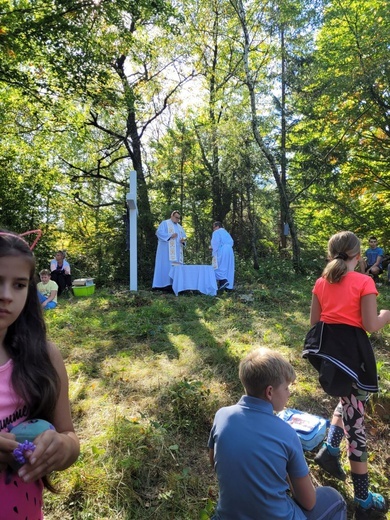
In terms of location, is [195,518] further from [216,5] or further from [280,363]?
[216,5]

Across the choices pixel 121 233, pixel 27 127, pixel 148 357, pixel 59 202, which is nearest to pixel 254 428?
pixel 148 357

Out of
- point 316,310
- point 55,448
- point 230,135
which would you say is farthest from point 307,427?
point 230,135

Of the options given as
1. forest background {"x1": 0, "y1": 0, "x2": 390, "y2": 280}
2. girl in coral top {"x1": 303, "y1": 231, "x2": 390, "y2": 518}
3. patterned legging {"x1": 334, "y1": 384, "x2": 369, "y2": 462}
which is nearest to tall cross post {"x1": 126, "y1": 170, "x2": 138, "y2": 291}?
forest background {"x1": 0, "y1": 0, "x2": 390, "y2": 280}

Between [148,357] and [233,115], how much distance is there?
10708 millimetres

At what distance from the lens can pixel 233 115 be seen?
12641 mm

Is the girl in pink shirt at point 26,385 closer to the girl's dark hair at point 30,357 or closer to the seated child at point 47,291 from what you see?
the girl's dark hair at point 30,357

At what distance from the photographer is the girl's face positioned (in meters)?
1.08

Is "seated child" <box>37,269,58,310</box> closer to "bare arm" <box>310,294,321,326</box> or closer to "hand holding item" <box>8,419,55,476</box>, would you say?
"bare arm" <box>310,294,321,326</box>

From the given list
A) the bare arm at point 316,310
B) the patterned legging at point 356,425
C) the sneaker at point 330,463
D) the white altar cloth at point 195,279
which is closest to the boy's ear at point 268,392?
the patterned legging at point 356,425

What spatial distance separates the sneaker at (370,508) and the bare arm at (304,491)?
0.79m

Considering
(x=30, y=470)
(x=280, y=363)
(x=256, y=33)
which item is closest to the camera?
(x=30, y=470)

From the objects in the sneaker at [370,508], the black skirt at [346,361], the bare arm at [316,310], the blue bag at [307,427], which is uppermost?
the bare arm at [316,310]

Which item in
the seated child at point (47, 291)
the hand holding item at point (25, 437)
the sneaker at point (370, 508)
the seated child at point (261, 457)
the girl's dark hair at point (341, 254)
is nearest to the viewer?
the hand holding item at point (25, 437)

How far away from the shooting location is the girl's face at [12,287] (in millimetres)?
1085
